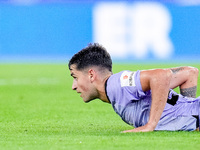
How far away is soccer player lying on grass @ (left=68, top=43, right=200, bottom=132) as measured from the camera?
17.9 feet

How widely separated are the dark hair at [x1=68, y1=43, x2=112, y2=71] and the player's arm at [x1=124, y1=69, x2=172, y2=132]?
400mm

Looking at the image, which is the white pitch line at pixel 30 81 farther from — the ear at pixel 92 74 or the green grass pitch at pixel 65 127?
the ear at pixel 92 74

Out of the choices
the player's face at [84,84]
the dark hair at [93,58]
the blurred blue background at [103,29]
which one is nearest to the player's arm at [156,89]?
the dark hair at [93,58]

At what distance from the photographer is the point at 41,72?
17.7 m

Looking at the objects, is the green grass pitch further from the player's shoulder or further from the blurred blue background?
the blurred blue background

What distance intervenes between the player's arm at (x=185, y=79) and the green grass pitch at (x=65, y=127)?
0.72 metres

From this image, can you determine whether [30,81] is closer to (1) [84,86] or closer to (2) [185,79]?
(2) [185,79]

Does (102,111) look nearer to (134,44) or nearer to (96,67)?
(96,67)

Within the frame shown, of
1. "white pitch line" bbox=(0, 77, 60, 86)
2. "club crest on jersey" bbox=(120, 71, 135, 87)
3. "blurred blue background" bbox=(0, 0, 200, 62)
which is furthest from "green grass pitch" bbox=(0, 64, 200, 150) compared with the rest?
"blurred blue background" bbox=(0, 0, 200, 62)

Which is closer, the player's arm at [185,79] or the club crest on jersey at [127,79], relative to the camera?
the club crest on jersey at [127,79]

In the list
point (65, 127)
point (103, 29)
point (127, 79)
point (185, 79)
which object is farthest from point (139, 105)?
point (103, 29)

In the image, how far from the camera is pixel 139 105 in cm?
563

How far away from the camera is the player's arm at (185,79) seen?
20.0ft

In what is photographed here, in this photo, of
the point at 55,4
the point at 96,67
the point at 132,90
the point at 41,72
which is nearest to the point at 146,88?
the point at 132,90
